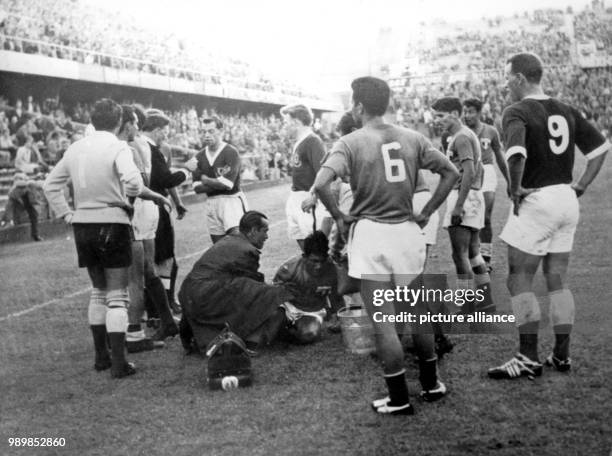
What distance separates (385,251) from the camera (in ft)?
11.2

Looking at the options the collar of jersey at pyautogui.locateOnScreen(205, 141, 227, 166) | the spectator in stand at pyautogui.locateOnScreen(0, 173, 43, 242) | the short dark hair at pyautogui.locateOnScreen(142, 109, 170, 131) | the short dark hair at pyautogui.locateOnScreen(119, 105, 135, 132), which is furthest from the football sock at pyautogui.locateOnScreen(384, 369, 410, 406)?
the spectator in stand at pyautogui.locateOnScreen(0, 173, 43, 242)

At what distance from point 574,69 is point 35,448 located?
Answer: 638 centimetres

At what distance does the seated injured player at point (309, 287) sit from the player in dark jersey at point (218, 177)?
0.97 m

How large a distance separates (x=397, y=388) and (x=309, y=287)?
1879mm

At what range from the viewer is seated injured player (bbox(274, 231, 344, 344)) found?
194 inches

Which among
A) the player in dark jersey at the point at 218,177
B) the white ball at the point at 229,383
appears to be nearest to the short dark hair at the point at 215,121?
the player in dark jersey at the point at 218,177

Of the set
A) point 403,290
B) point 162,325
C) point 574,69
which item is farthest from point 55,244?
point 403,290

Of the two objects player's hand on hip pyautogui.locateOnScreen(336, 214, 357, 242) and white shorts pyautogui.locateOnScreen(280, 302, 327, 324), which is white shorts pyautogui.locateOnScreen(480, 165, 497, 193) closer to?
white shorts pyautogui.locateOnScreen(280, 302, 327, 324)

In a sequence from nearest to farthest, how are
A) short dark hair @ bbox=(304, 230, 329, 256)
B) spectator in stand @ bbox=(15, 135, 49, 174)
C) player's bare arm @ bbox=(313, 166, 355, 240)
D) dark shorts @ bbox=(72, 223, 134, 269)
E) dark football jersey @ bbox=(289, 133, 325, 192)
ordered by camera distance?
player's bare arm @ bbox=(313, 166, 355, 240) < dark shorts @ bbox=(72, 223, 134, 269) < short dark hair @ bbox=(304, 230, 329, 256) < dark football jersey @ bbox=(289, 133, 325, 192) < spectator in stand @ bbox=(15, 135, 49, 174)

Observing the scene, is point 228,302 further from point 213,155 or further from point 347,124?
point 213,155

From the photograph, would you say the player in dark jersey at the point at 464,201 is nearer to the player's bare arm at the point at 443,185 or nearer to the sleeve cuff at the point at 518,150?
the sleeve cuff at the point at 518,150

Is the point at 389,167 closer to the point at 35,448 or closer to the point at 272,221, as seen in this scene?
the point at 35,448

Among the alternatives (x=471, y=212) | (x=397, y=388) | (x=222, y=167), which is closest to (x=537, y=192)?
(x=397, y=388)

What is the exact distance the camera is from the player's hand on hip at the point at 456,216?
5.14m
